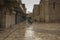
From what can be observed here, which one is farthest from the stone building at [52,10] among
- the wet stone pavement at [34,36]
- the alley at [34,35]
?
the wet stone pavement at [34,36]

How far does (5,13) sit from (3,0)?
0.93m

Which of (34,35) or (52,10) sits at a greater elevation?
(52,10)

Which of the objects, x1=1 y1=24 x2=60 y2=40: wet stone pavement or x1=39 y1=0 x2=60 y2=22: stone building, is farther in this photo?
x1=39 y1=0 x2=60 y2=22: stone building

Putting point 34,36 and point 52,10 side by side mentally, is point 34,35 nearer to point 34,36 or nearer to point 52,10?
point 34,36

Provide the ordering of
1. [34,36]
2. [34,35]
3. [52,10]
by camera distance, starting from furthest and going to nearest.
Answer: [52,10]
[34,35]
[34,36]

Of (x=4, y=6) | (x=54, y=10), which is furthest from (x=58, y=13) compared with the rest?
(x=4, y=6)

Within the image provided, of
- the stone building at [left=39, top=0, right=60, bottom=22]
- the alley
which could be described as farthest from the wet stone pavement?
the stone building at [left=39, top=0, right=60, bottom=22]

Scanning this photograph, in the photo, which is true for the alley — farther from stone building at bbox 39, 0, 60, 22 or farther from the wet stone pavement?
stone building at bbox 39, 0, 60, 22

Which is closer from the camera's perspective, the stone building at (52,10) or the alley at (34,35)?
the alley at (34,35)

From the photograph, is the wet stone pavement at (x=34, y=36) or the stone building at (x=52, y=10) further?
the stone building at (x=52, y=10)

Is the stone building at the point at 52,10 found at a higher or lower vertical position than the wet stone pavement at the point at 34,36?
higher

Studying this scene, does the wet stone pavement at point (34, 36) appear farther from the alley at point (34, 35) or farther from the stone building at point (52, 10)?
the stone building at point (52, 10)

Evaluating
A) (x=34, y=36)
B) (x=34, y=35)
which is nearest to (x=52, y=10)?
(x=34, y=35)

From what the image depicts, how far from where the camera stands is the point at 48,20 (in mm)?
26922
